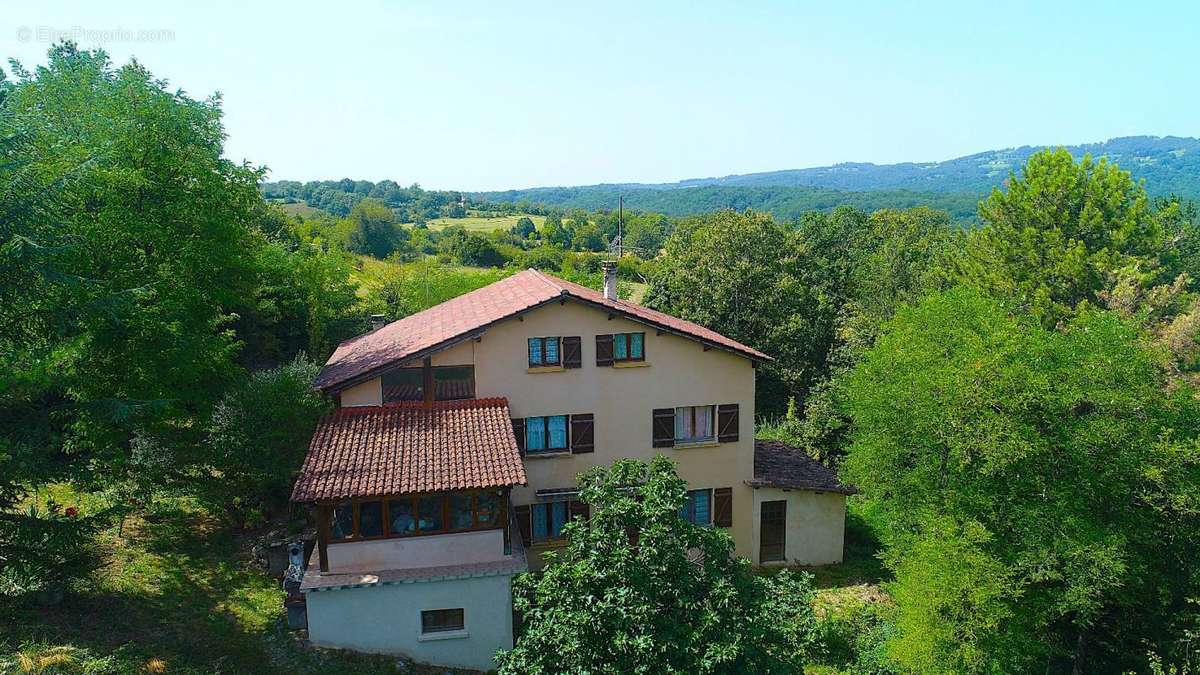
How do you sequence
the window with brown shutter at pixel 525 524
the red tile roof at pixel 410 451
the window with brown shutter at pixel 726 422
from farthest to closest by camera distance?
the window with brown shutter at pixel 726 422 → the window with brown shutter at pixel 525 524 → the red tile roof at pixel 410 451

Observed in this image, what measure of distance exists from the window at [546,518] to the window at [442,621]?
448 centimetres

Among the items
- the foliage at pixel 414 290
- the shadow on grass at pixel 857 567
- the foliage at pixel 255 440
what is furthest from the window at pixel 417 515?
the foliage at pixel 414 290

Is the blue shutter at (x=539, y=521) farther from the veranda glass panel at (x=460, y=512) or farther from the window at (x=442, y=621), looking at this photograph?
the window at (x=442, y=621)

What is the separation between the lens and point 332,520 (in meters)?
17.0

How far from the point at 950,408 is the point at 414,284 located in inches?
1451

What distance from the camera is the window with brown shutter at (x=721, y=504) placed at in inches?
928

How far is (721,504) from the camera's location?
23625mm

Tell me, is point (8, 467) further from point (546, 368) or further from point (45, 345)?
point (546, 368)

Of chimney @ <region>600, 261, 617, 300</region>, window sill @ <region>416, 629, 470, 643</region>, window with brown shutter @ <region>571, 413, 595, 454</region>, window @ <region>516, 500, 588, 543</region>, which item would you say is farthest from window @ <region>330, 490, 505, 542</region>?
chimney @ <region>600, 261, 617, 300</region>

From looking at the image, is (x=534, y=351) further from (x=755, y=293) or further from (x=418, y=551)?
(x=755, y=293)

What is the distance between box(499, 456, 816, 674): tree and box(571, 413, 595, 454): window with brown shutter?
9297 millimetres

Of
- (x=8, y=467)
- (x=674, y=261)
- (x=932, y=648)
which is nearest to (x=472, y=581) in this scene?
(x=8, y=467)

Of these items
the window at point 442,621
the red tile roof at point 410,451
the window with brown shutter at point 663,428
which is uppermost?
the red tile roof at point 410,451

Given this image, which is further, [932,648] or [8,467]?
[932,648]
